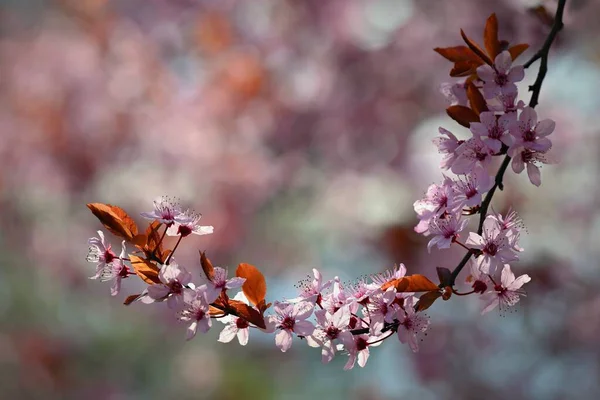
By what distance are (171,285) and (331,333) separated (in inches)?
4.0

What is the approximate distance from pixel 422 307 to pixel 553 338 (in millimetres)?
1325

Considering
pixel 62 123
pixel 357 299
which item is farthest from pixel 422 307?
pixel 62 123

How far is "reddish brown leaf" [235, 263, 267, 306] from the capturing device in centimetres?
43

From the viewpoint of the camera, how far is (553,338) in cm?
159

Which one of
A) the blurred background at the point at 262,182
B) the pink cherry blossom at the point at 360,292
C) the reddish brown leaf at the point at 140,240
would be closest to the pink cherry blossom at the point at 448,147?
the pink cherry blossom at the point at 360,292

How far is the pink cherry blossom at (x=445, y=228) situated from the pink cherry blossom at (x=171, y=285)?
15 centimetres

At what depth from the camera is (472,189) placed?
0.43 m

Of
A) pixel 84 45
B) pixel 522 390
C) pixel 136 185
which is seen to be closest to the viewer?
pixel 522 390

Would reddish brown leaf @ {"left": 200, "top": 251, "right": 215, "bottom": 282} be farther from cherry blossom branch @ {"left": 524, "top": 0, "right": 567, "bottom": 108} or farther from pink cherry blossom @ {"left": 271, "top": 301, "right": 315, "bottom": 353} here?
cherry blossom branch @ {"left": 524, "top": 0, "right": 567, "bottom": 108}

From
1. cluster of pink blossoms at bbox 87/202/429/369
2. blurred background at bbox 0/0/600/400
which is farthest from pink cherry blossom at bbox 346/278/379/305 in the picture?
blurred background at bbox 0/0/600/400

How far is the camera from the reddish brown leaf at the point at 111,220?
1.37 feet

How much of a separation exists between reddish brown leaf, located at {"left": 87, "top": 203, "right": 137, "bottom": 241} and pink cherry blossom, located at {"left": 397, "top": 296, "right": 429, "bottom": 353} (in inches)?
6.8

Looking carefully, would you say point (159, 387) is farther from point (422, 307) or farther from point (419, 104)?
point (422, 307)

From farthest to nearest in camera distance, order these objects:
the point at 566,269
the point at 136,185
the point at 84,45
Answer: the point at 84,45 → the point at 136,185 → the point at 566,269
